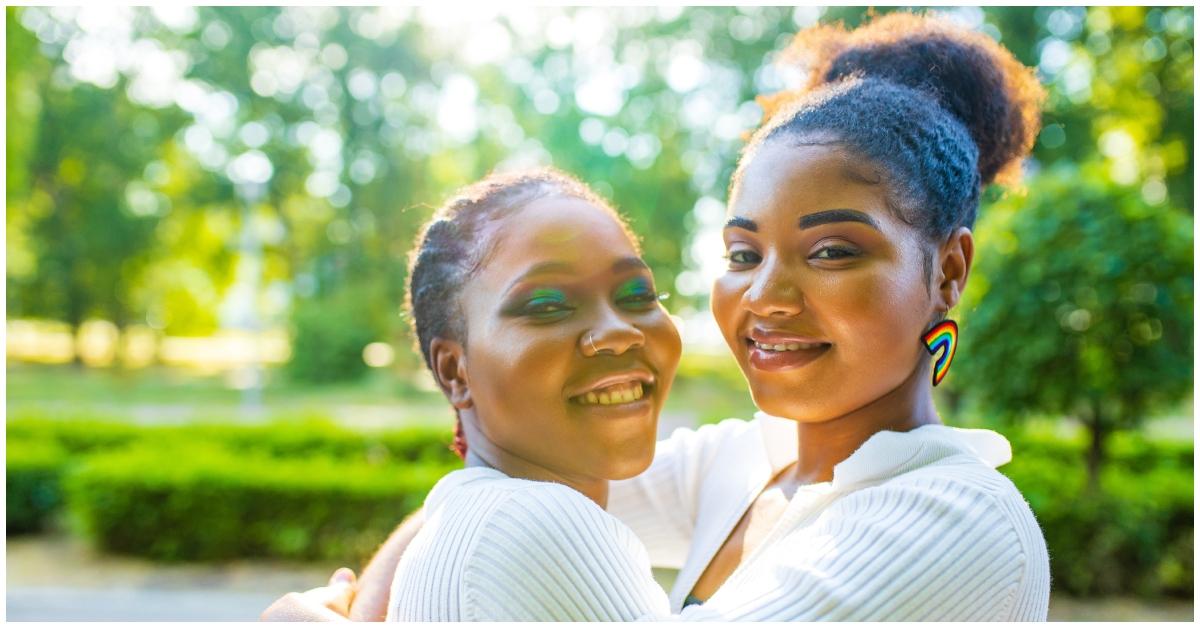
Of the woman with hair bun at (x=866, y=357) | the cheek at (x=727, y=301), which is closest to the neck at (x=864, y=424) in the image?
the woman with hair bun at (x=866, y=357)

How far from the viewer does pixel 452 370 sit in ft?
6.29

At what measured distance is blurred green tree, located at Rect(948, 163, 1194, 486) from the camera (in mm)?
6555

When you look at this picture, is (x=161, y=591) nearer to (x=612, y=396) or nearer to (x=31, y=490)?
(x=31, y=490)

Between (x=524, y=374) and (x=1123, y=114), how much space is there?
17.3 m

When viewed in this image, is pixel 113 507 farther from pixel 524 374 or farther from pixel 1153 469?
pixel 1153 469

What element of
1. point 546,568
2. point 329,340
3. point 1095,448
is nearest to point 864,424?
point 546,568

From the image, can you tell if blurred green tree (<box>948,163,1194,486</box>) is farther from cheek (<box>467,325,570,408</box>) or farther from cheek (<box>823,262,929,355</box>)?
cheek (<box>467,325,570,408</box>)

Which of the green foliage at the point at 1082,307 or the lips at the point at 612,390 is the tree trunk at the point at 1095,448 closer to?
the green foliage at the point at 1082,307

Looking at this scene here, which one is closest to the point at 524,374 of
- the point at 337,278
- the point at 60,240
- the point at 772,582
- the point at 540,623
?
the point at 540,623

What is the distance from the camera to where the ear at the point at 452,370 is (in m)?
1.88

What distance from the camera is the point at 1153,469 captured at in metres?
A: 8.74

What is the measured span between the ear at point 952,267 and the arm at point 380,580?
105 cm

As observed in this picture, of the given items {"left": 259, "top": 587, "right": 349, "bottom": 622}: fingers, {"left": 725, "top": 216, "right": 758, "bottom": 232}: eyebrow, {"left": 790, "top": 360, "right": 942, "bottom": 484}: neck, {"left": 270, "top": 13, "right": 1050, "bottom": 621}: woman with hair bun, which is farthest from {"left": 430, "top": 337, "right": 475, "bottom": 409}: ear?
{"left": 790, "top": 360, "right": 942, "bottom": 484}: neck

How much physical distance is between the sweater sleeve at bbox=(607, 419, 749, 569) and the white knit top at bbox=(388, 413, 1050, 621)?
1.78 ft
